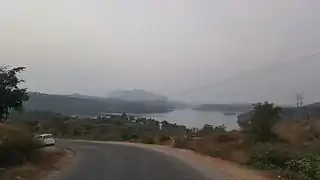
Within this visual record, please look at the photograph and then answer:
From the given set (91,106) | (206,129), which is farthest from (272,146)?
(91,106)

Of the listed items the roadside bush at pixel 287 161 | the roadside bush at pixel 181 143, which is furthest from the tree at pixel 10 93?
the roadside bush at pixel 287 161

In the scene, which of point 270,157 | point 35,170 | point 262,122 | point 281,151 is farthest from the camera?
point 262,122

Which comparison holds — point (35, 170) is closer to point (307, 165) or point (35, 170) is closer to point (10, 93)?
point (307, 165)

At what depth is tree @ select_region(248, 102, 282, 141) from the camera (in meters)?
36.5

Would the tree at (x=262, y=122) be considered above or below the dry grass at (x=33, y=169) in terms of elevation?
above

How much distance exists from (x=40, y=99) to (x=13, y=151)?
232ft

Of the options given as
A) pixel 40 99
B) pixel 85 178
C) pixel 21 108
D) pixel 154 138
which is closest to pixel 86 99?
pixel 40 99

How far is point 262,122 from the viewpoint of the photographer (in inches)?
1441

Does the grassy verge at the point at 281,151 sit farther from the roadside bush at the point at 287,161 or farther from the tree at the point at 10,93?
the tree at the point at 10,93

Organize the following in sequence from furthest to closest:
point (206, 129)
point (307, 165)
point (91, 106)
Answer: point (91, 106)
point (206, 129)
point (307, 165)

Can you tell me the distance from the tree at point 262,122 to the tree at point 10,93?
22112 mm

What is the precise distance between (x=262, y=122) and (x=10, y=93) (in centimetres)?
2416

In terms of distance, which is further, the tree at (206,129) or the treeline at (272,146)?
the tree at (206,129)

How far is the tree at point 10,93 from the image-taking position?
162 ft
